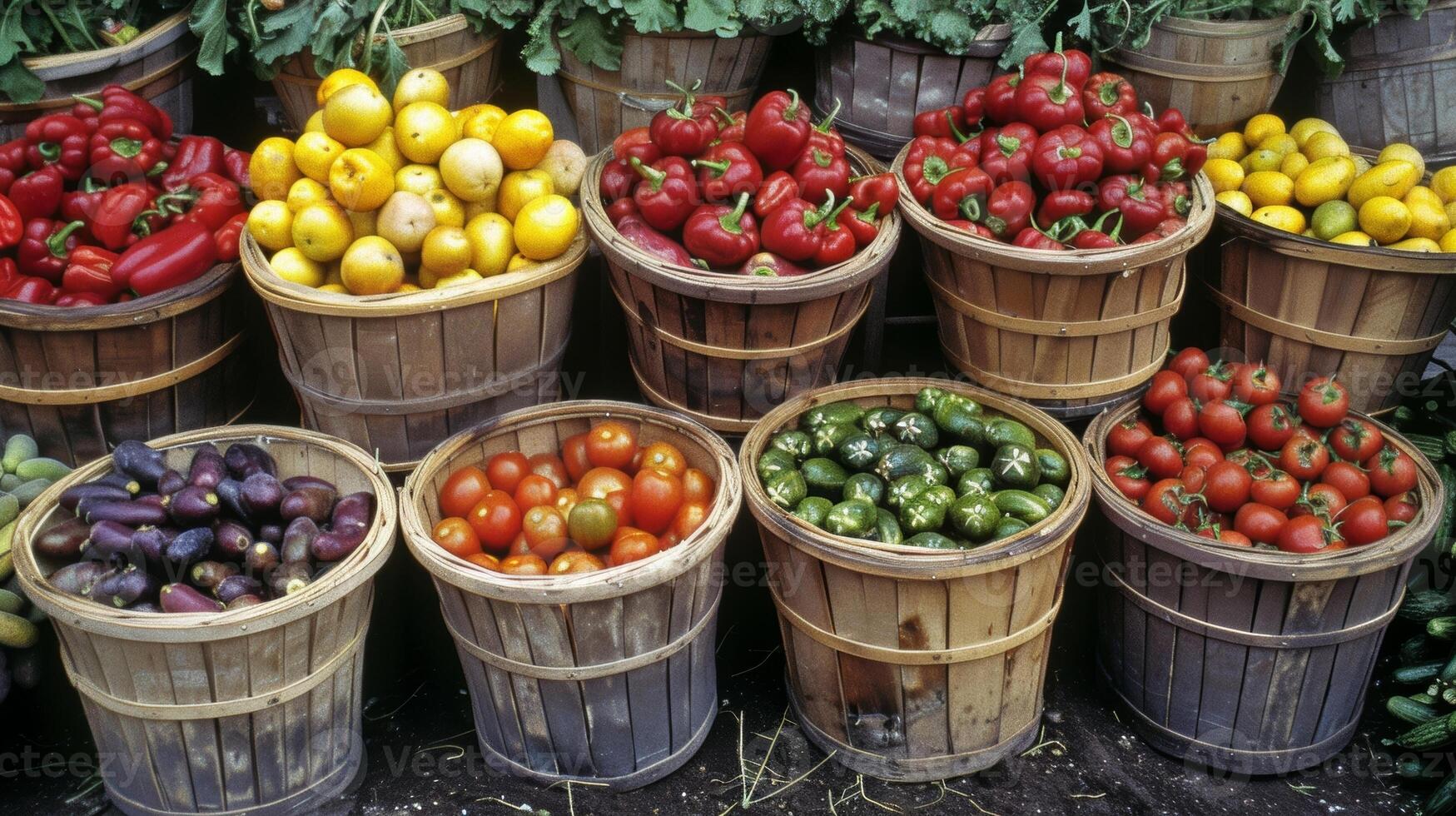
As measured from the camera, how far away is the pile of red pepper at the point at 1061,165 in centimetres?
388

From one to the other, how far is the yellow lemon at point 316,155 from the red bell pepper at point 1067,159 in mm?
2413

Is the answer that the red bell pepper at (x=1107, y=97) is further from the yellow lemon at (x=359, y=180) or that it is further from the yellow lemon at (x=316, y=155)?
the yellow lemon at (x=316, y=155)

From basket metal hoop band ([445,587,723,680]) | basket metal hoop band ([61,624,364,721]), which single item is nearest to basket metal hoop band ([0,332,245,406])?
basket metal hoop band ([61,624,364,721])

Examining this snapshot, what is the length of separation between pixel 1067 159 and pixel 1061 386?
79cm

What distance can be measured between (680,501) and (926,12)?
2.10m

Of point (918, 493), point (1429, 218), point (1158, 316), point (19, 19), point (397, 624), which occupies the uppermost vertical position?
point (19, 19)

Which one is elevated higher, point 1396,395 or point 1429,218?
point 1429,218

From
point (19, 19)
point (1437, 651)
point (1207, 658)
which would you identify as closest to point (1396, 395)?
point (1437, 651)

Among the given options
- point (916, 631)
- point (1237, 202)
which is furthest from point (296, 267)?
point (1237, 202)

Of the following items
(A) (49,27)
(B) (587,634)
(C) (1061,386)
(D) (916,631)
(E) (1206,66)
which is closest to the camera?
(B) (587,634)

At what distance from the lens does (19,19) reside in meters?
4.47

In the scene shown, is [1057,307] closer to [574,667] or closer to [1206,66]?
[1206,66]

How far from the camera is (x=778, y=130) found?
3.79 metres

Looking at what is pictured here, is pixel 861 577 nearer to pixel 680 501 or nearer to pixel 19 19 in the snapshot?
pixel 680 501
